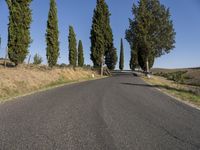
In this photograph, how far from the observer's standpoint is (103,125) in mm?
9555

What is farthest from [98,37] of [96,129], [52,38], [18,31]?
[96,129]

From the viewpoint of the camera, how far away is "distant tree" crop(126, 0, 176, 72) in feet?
183

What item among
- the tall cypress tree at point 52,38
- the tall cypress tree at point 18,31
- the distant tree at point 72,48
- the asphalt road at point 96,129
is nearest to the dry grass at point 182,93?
the asphalt road at point 96,129

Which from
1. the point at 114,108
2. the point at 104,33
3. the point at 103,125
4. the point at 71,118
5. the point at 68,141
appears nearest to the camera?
the point at 68,141

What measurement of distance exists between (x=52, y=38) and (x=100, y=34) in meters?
19.0

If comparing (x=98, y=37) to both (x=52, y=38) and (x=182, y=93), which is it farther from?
(x=182, y=93)

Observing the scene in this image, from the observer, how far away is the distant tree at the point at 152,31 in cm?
5572

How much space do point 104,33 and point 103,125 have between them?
52494 mm

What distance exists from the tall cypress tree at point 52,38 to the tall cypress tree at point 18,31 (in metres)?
10.2

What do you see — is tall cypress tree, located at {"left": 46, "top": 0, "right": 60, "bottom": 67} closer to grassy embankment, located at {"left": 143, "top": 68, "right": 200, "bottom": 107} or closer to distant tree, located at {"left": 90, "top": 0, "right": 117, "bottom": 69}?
grassy embankment, located at {"left": 143, "top": 68, "right": 200, "bottom": 107}

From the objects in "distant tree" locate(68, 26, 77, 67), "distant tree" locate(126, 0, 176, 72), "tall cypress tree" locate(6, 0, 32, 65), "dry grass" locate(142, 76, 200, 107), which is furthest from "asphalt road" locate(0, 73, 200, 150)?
"distant tree" locate(68, 26, 77, 67)

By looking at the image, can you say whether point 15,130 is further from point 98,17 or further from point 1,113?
point 98,17

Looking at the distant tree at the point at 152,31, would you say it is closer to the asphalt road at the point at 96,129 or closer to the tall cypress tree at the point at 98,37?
the tall cypress tree at the point at 98,37

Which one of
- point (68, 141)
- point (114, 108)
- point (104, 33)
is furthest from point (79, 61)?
point (68, 141)
